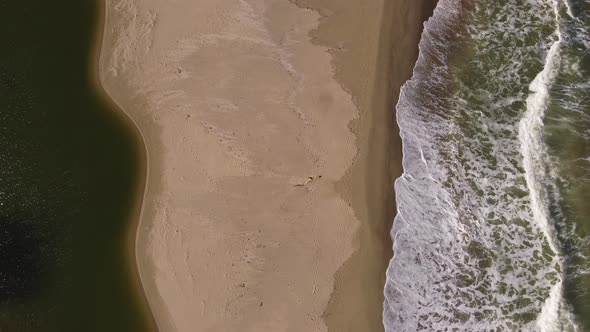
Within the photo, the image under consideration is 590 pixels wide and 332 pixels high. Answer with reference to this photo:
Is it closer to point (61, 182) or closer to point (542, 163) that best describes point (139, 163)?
point (61, 182)

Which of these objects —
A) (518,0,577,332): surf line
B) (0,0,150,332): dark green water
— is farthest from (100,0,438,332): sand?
(518,0,577,332): surf line

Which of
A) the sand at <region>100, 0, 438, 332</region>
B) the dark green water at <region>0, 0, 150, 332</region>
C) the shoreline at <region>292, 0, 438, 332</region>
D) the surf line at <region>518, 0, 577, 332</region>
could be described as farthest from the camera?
the dark green water at <region>0, 0, 150, 332</region>

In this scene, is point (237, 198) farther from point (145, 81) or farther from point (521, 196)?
point (521, 196)

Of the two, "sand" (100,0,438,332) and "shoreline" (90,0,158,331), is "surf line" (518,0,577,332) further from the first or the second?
"shoreline" (90,0,158,331)

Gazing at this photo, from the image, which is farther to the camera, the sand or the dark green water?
the dark green water

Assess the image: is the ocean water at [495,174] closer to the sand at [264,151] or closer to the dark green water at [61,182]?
the sand at [264,151]

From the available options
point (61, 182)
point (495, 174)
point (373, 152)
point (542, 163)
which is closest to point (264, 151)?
point (373, 152)

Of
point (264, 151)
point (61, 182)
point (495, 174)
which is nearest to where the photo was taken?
point (495, 174)

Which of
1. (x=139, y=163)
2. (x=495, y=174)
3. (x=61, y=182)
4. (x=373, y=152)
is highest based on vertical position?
(x=373, y=152)
